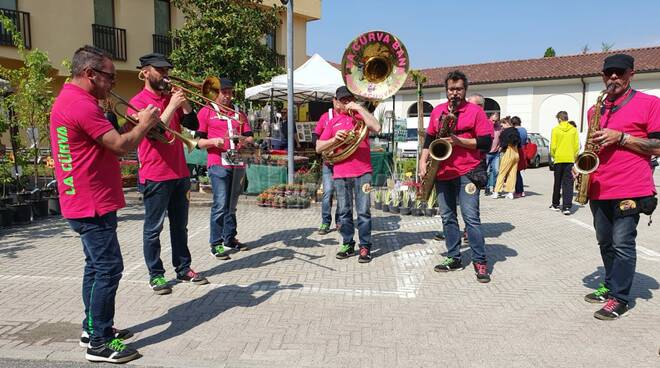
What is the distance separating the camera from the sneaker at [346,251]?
19.2ft

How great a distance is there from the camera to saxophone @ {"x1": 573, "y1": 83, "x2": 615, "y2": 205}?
13.1ft

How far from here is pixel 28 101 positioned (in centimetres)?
835

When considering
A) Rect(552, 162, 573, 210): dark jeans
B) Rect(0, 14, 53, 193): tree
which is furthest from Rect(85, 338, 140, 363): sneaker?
Rect(552, 162, 573, 210): dark jeans

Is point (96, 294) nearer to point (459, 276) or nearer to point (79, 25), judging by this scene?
point (459, 276)

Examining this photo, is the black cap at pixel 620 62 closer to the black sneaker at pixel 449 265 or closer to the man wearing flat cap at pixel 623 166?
the man wearing flat cap at pixel 623 166

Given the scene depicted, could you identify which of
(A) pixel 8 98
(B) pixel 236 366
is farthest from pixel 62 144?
(A) pixel 8 98

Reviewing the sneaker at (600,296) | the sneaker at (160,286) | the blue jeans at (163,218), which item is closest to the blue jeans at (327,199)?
the blue jeans at (163,218)

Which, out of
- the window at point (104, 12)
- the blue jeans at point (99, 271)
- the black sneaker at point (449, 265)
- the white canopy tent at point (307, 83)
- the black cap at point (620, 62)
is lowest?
the black sneaker at point (449, 265)

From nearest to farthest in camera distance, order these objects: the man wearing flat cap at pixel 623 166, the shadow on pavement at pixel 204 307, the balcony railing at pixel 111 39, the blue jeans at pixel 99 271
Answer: the blue jeans at pixel 99 271, the shadow on pavement at pixel 204 307, the man wearing flat cap at pixel 623 166, the balcony railing at pixel 111 39

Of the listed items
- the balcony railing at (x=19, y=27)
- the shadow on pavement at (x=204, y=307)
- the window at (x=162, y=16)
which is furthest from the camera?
the window at (x=162, y=16)

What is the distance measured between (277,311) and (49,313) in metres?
1.94

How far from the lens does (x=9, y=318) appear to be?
13.0 ft

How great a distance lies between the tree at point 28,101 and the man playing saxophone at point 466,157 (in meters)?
7.13

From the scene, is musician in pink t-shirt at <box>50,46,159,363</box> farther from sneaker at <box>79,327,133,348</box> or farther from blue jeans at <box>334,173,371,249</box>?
blue jeans at <box>334,173,371,249</box>
